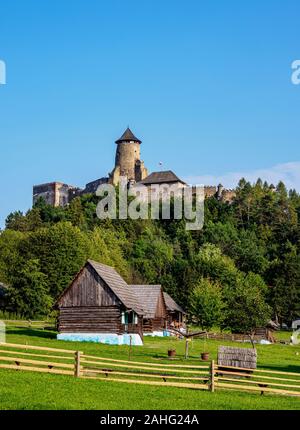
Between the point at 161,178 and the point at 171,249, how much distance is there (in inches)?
1401

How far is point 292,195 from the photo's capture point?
5738 inches

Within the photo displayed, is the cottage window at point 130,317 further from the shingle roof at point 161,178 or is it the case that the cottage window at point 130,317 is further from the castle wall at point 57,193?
the castle wall at point 57,193

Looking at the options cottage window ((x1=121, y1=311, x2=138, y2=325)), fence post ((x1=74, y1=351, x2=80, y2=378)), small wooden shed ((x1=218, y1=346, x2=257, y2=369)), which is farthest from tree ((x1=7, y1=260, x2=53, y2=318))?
fence post ((x1=74, y1=351, x2=80, y2=378))

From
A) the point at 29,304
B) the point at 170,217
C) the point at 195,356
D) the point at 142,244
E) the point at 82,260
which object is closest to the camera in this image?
the point at 195,356

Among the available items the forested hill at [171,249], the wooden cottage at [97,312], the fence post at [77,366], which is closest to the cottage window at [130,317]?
the wooden cottage at [97,312]

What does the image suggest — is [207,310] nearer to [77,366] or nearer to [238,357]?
[238,357]

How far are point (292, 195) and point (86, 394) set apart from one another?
132m

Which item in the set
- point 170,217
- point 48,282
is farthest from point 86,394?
point 170,217

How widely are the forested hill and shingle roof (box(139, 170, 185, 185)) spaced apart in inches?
439

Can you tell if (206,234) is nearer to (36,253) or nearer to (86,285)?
(36,253)

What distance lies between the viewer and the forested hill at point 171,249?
236ft

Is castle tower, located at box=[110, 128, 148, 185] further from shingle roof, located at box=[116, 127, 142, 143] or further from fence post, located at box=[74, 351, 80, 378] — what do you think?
fence post, located at box=[74, 351, 80, 378]

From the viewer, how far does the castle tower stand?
144 m

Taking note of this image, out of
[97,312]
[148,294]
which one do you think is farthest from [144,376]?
[148,294]
